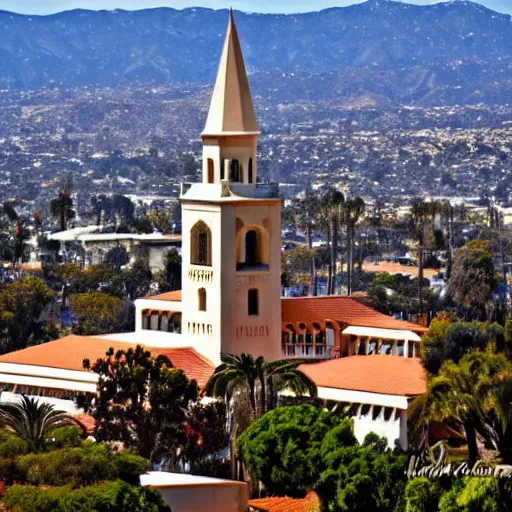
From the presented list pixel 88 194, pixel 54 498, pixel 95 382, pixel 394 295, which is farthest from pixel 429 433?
pixel 88 194

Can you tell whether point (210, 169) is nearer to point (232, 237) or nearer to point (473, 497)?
point (232, 237)

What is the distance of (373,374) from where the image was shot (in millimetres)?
45312

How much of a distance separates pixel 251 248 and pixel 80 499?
14.2 meters

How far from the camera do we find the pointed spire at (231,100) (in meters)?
46.7

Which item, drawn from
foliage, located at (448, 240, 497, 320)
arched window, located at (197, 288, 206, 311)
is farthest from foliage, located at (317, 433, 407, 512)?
foliage, located at (448, 240, 497, 320)

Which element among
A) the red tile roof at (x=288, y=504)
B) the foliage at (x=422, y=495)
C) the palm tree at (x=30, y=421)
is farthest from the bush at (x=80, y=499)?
the foliage at (x=422, y=495)

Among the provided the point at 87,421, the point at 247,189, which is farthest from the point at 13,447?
the point at 247,189

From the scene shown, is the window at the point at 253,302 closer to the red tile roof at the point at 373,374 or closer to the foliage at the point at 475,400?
the red tile roof at the point at 373,374

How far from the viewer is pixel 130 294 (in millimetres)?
83438

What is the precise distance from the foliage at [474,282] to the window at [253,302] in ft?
84.8

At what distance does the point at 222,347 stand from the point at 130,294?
37255 mm

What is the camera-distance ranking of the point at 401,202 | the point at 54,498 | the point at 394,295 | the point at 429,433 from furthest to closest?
the point at 401,202
the point at 394,295
the point at 429,433
the point at 54,498

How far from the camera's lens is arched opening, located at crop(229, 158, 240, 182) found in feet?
153

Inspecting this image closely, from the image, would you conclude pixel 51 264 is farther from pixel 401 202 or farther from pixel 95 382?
pixel 401 202
